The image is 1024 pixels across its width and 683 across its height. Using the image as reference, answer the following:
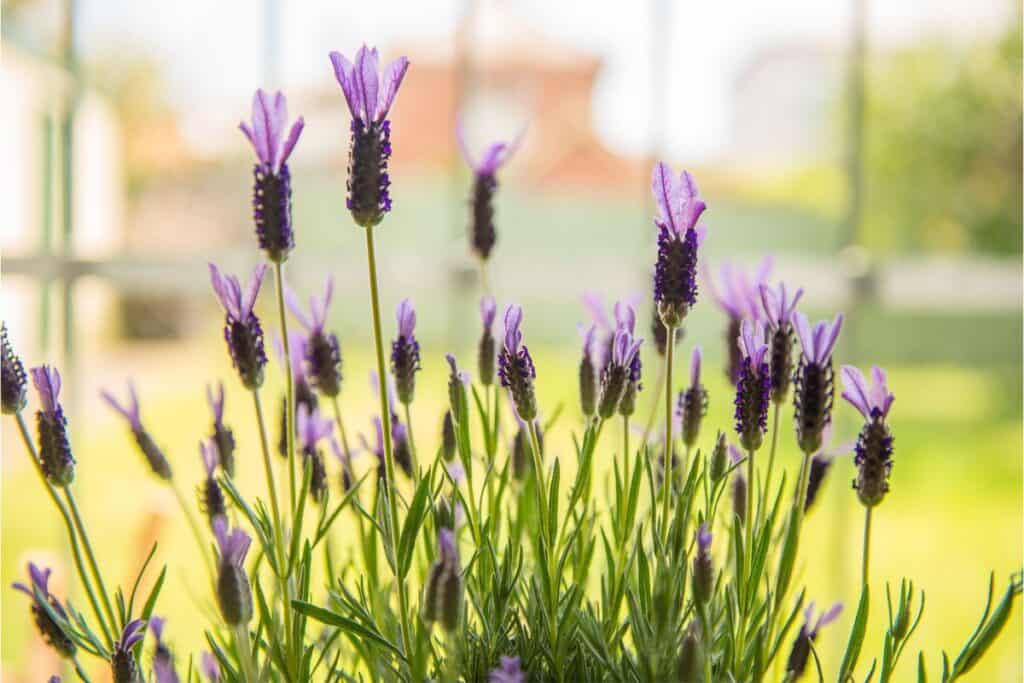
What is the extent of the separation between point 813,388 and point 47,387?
0.30 metres

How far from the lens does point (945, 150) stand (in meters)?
7.10

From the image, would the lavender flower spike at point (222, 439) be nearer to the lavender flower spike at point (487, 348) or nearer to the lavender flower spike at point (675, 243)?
the lavender flower spike at point (487, 348)

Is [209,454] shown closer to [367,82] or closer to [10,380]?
[10,380]

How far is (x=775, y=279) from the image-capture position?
5.39ft

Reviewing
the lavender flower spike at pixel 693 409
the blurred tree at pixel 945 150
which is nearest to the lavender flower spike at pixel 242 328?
the lavender flower spike at pixel 693 409

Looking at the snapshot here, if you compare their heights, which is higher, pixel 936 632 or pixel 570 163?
pixel 570 163

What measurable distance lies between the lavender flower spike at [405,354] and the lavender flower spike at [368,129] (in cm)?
9

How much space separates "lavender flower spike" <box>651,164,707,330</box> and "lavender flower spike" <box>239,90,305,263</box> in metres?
0.14

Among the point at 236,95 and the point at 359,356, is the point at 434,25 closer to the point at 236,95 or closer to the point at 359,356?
the point at 236,95

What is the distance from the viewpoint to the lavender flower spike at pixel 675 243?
40cm

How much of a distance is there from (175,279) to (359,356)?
23.8 feet

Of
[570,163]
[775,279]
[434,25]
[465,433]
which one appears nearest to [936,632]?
[570,163]

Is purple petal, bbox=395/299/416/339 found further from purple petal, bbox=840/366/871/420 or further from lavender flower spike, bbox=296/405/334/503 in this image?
purple petal, bbox=840/366/871/420

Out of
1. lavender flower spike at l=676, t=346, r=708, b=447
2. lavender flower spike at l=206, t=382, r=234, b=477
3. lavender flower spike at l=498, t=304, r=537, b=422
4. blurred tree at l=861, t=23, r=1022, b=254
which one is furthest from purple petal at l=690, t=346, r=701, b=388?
blurred tree at l=861, t=23, r=1022, b=254
